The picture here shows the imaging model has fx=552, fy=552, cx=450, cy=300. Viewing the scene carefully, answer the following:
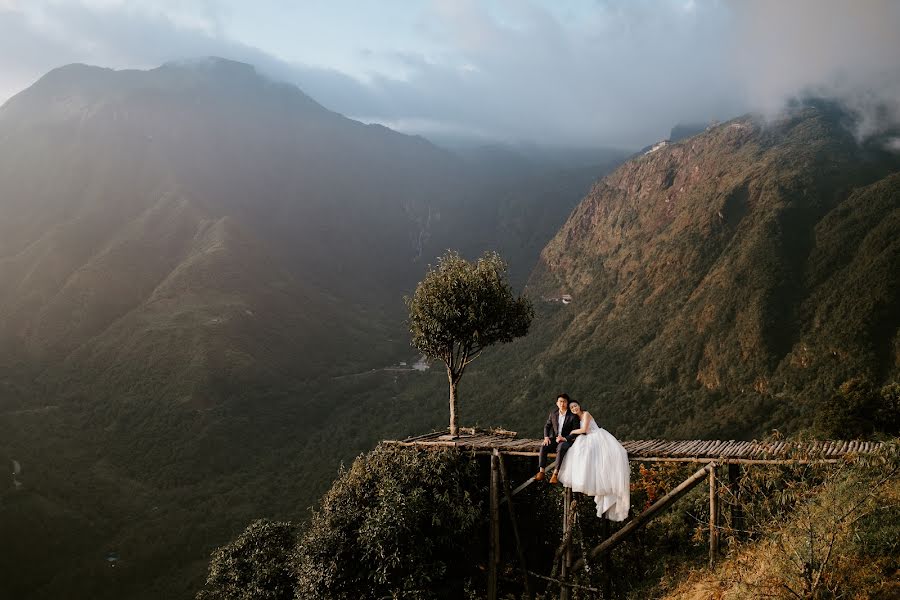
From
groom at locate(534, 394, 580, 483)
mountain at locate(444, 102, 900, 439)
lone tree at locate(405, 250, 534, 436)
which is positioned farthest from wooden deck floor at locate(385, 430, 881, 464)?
mountain at locate(444, 102, 900, 439)

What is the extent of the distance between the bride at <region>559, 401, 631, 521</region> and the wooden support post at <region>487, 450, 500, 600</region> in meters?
3.69

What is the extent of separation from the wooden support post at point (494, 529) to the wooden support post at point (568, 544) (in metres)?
1.89

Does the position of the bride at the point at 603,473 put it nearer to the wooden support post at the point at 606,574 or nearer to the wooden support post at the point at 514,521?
the wooden support post at the point at 514,521

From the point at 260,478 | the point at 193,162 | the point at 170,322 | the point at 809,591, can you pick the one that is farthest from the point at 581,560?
the point at 193,162

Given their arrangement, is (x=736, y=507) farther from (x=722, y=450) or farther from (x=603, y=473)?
(x=603, y=473)

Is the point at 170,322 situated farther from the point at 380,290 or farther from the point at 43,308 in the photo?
the point at 380,290

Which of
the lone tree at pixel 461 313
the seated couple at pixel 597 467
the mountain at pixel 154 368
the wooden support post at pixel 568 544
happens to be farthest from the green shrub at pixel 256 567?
the mountain at pixel 154 368

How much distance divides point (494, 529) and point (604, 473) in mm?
5205

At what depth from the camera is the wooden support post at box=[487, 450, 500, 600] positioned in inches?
626

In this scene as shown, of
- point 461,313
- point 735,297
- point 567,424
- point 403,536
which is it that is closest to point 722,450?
point 567,424

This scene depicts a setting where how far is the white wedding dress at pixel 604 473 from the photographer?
12.2 metres

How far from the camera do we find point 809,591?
8383mm

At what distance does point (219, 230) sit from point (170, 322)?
49.9 meters

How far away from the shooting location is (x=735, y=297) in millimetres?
72438
